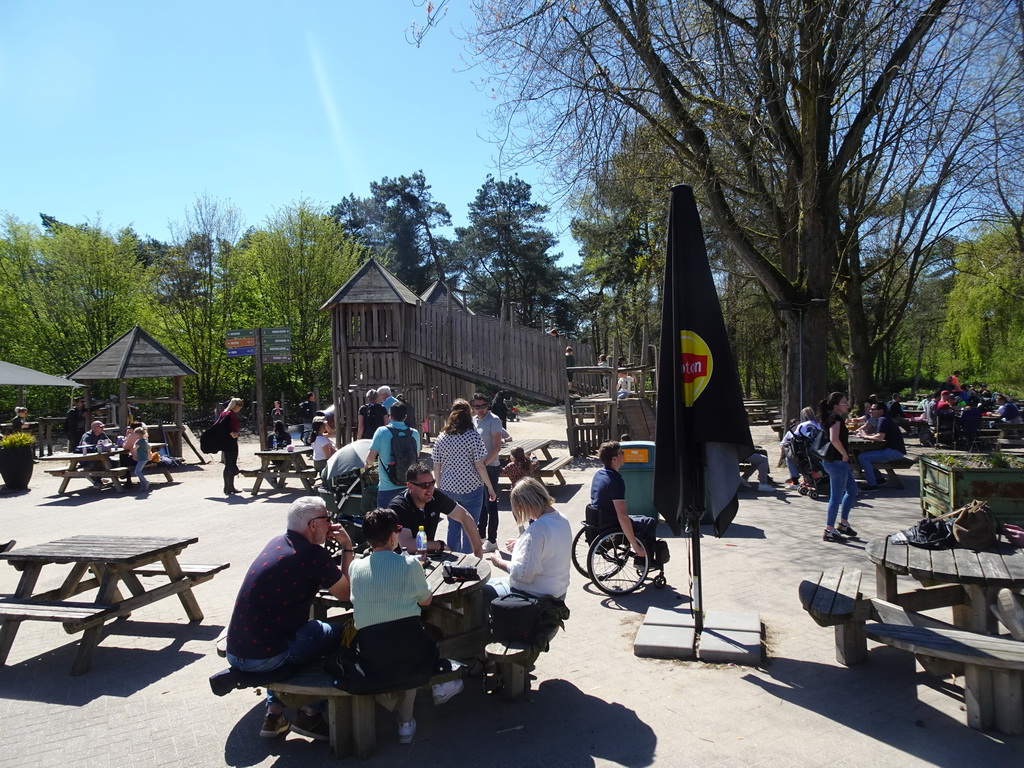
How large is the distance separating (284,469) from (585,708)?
1046 centimetres

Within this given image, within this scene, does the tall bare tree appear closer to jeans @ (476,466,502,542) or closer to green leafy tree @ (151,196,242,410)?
jeans @ (476,466,502,542)

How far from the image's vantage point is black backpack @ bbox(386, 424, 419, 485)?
752 cm

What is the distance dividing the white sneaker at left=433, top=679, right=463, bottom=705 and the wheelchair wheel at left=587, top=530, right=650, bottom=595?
2.59m

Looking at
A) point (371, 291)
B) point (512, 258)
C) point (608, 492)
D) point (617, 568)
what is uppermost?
point (512, 258)

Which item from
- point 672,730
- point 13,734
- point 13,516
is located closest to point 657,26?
point 672,730

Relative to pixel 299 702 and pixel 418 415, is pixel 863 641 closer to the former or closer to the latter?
pixel 299 702

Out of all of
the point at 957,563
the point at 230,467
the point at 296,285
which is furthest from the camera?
the point at 296,285

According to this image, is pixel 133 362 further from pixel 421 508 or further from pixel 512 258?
pixel 512 258

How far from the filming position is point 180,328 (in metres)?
32.6

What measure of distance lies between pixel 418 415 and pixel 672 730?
58.0ft

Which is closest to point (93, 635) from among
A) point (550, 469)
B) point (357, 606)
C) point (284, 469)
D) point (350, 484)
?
point (357, 606)

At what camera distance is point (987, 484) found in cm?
829

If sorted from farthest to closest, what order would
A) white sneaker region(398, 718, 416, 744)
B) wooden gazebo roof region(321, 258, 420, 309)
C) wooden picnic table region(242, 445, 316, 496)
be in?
1. wooden gazebo roof region(321, 258, 420, 309)
2. wooden picnic table region(242, 445, 316, 496)
3. white sneaker region(398, 718, 416, 744)

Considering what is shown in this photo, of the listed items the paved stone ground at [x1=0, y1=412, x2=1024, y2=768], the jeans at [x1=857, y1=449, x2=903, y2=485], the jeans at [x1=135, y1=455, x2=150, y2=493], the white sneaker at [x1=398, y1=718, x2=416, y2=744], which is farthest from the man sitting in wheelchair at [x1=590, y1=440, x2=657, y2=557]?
the jeans at [x1=135, y1=455, x2=150, y2=493]
